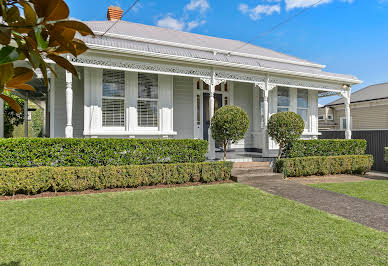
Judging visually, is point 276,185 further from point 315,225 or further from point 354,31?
point 354,31

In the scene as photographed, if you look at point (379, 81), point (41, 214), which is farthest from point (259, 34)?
point (379, 81)

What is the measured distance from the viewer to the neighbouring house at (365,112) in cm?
1514

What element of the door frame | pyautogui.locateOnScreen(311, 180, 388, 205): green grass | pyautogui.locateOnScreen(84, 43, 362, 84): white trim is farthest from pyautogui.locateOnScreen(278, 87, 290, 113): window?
pyautogui.locateOnScreen(311, 180, 388, 205): green grass

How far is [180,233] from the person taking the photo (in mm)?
3443

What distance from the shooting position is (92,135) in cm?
748

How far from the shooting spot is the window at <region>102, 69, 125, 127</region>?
787 cm

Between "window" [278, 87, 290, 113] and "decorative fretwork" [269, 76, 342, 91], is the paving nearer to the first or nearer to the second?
"window" [278, 87, 290, 113]

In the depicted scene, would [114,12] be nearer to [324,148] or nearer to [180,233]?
[324,148]

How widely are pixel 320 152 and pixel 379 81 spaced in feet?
50.5

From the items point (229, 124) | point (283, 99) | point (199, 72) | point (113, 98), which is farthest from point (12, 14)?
point (283, 99)

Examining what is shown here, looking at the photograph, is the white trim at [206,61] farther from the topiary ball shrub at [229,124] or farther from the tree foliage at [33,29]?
the tree foliage at [33,29]

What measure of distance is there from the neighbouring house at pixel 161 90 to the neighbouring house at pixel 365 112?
256 inches

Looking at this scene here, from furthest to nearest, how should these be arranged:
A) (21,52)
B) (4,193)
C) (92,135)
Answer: (92,135) → (4,193) → (21,52)

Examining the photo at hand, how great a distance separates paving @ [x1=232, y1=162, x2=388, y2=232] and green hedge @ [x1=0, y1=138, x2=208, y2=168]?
169cm
